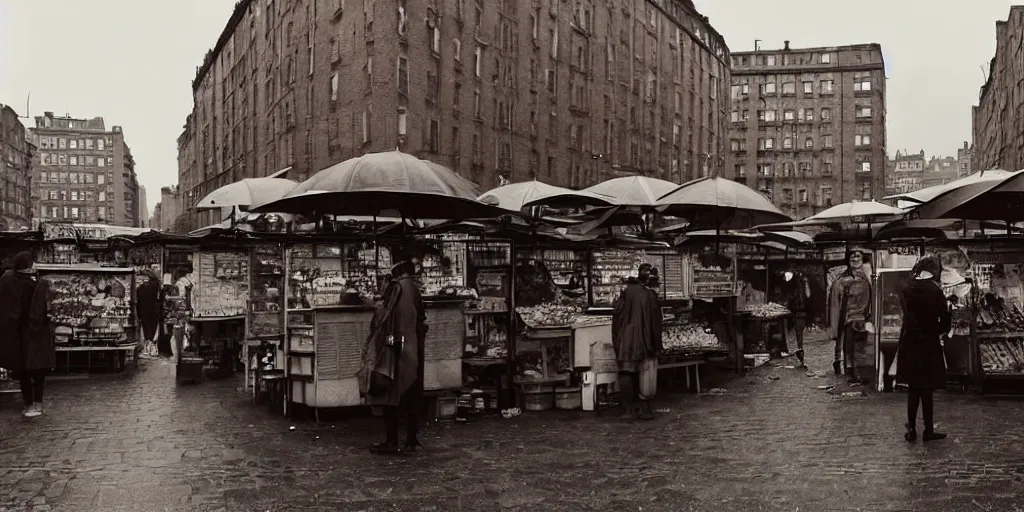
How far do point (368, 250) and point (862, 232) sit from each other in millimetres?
17748

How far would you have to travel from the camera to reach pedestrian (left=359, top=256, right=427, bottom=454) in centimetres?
849

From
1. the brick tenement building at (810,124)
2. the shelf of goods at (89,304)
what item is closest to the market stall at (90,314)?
the shelf of goods at (89,304)

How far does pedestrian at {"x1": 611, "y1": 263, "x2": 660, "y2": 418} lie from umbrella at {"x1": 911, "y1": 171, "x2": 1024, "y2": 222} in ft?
15.4

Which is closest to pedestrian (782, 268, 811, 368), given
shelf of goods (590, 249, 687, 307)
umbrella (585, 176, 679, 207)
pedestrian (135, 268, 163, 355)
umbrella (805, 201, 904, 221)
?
umbrella (805, 201, 904, 221)

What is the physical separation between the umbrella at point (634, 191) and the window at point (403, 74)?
20.4 meters

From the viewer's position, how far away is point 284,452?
866 centimetres

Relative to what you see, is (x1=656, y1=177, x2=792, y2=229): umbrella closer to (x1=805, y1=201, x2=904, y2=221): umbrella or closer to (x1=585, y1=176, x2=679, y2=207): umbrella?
(x1=585, y1=176, x2=679, y2=207): umbrella

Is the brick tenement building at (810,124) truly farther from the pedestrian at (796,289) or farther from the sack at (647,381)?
the sack at (647,381)

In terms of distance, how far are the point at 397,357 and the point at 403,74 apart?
28.0 metres

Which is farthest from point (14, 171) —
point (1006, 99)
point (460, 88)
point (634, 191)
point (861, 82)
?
point (634, 191)

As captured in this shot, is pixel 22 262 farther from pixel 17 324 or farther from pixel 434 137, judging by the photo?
pixel 434 137

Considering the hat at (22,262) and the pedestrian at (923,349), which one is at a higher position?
the hat at (22,262)

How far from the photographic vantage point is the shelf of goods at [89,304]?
1520cm

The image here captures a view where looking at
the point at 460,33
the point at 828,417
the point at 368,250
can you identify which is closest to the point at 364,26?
the point at 460,33
